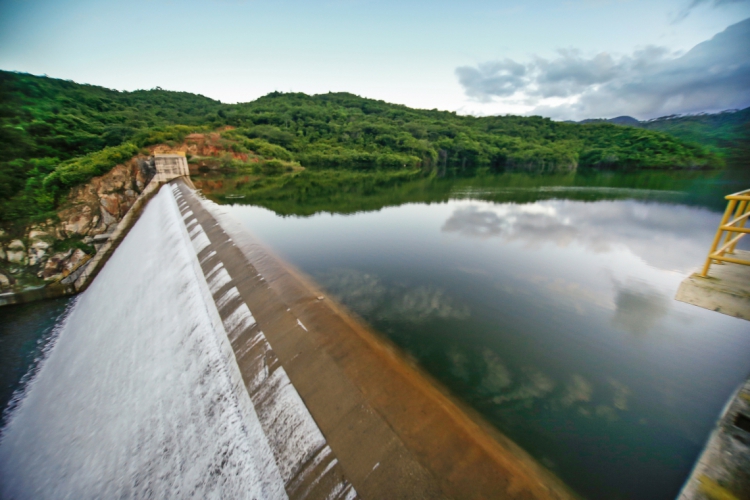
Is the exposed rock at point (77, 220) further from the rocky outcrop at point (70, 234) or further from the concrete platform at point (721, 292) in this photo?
the concrete platform at point (721, 292)

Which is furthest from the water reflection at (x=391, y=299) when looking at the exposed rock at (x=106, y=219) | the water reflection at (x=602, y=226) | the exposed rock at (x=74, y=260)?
the exposed rock at (x=106, y=219)

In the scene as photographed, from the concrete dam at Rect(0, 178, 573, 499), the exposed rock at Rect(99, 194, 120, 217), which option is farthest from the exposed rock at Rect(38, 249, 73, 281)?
the concrete dam at Rect(0, 178, 573, 499)

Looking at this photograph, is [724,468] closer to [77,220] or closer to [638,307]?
[638,307]

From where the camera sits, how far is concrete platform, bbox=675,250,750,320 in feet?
9.65

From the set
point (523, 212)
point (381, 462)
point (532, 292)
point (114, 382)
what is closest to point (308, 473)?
point (381, 462)

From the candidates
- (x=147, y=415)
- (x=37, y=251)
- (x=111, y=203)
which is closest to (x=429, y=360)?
(x=147, y=415)

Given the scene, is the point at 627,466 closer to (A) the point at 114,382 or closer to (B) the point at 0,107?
(A) the point at 114,382

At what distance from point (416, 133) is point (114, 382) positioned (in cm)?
6725

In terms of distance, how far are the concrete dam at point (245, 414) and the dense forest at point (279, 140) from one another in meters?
7.39

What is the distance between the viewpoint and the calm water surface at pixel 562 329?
2.94m

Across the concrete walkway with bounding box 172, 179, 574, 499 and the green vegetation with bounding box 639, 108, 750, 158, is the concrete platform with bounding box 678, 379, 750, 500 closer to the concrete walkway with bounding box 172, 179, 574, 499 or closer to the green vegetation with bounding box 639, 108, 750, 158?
the concrete walkway with bounding box 172, 179, 574, 499

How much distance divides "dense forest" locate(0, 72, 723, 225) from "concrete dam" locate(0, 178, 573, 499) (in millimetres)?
7393

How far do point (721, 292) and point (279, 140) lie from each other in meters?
47.5

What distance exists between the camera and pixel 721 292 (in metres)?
3.05
